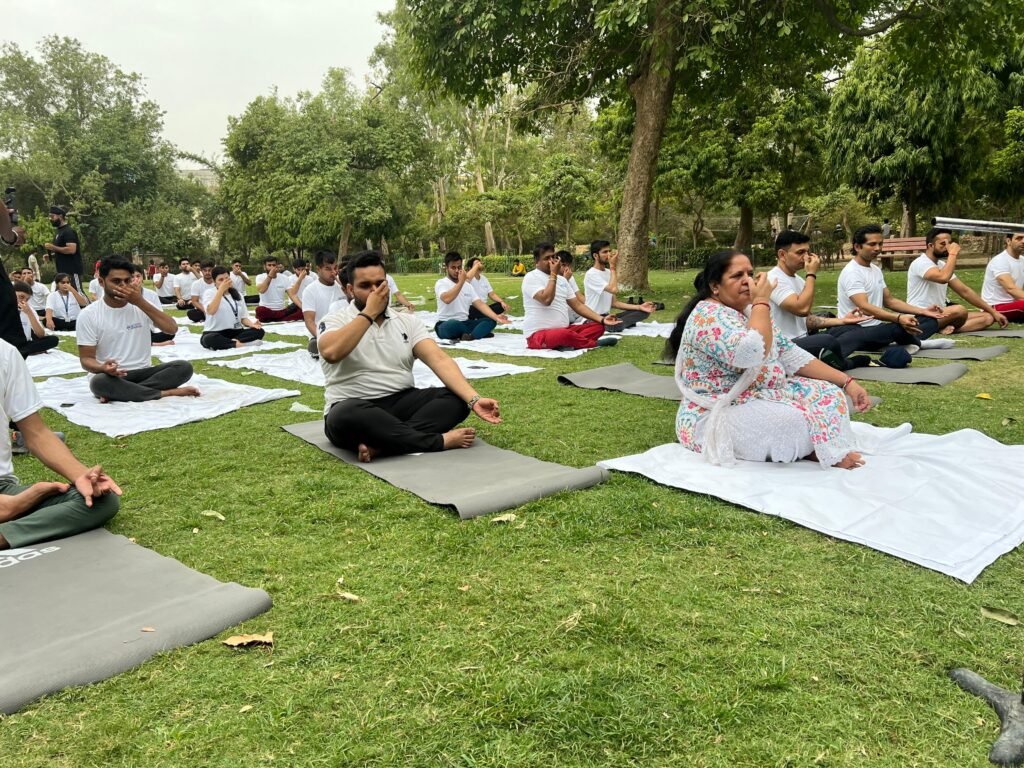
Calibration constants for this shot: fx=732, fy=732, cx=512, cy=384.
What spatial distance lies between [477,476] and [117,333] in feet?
13.9

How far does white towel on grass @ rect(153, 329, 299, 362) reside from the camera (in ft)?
30.8

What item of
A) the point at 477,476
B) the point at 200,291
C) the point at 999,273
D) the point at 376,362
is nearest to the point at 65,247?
the point at 200,291

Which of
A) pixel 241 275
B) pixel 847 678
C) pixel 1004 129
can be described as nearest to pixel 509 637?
pixel 847 678

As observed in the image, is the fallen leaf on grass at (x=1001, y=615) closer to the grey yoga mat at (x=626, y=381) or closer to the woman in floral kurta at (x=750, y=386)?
the woman in floral kurta at (x=750, y=386)

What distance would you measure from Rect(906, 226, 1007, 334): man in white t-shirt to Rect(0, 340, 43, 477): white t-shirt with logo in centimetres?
782

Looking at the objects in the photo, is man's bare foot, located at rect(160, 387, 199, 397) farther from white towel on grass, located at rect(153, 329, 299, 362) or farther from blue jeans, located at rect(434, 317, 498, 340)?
blue jeans, located at rect(434, 317, 498, 340)

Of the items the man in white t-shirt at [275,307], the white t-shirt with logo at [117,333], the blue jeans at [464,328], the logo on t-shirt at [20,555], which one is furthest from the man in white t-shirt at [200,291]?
the logo on t-shirt at [20,555]

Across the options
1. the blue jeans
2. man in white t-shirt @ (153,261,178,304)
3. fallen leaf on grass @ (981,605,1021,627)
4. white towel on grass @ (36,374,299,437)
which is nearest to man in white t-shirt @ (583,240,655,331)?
the blue jeans

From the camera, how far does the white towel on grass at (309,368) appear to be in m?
7.31

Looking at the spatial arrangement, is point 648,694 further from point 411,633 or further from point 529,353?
point 529,353

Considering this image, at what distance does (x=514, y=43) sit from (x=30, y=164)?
3377 cm

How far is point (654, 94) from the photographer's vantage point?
12.8m

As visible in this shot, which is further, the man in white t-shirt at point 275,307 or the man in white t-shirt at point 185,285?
the man in white t-shirt at point 185,285

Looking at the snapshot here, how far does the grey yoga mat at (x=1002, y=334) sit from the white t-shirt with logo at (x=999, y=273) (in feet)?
2.19
